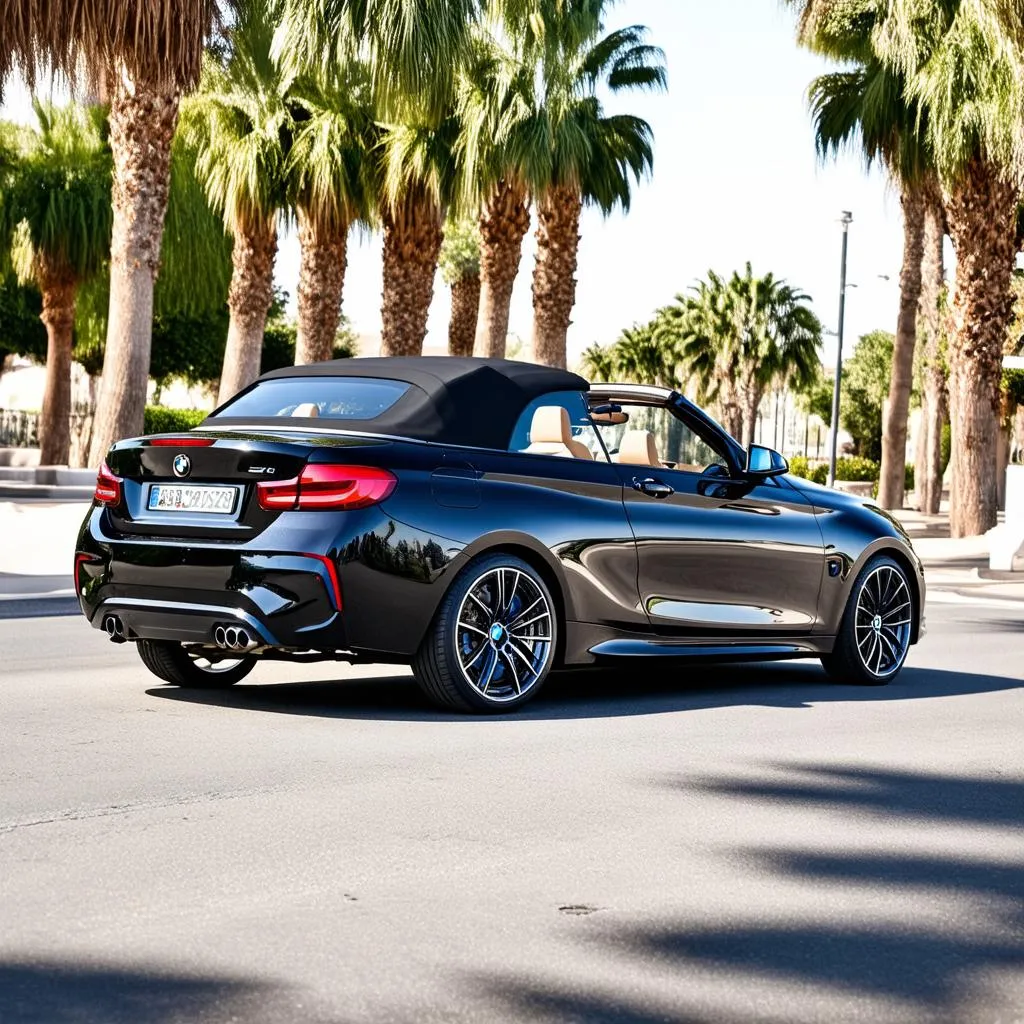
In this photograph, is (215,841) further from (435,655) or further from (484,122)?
(484,122)

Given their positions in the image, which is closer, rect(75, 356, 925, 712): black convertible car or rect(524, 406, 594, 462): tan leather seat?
rect(75, 356, 925, 712): black convertible car

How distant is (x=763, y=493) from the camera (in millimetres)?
9586

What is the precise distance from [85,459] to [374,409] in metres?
47.2

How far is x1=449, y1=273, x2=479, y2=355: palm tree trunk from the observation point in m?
43.7

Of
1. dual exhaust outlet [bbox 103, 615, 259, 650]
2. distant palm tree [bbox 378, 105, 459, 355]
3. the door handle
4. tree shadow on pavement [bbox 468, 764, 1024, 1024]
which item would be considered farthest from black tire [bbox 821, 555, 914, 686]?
distant palm tree [bbox 378, 105, 459, 355]

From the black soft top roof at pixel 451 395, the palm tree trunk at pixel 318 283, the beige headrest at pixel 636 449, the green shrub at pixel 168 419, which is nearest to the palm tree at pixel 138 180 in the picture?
the palm tree trunk at pixel 318 283

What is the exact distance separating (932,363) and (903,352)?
185 inches

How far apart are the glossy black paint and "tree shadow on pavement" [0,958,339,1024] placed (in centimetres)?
351

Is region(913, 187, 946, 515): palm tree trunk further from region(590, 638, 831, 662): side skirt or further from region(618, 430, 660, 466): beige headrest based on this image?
region(618, 430, 660, 466): beige headrest

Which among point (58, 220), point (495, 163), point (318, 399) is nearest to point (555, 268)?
point (495, 163)

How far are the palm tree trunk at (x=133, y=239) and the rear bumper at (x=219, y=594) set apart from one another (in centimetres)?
1416

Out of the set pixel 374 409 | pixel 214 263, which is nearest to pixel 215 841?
pixel 374 409

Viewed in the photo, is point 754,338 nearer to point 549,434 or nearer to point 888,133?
point 888,133

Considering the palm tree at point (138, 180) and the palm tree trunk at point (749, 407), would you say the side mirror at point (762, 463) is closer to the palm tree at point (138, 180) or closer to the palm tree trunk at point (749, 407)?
the palm tree at point (138, 180)
